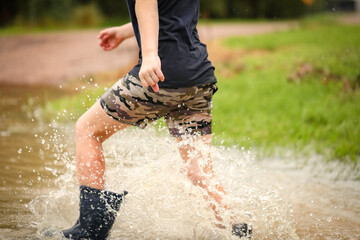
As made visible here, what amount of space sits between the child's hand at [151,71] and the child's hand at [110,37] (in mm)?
567

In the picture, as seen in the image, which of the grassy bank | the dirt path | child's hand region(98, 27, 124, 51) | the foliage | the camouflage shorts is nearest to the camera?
the camouflage shorts

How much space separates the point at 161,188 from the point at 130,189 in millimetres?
152

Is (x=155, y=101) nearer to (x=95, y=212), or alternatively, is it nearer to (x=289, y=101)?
(x=95, y=212)

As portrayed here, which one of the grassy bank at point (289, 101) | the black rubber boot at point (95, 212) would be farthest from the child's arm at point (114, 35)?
the black rubber boot at point (95, 212)

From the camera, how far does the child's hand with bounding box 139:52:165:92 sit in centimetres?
160

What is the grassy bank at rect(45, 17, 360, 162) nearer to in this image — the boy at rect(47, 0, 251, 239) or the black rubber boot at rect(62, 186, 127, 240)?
the boy at rect(47, 0, 251, 239)

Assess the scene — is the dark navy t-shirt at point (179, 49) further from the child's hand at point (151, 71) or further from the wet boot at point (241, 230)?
the wet boot at point (241, 230)

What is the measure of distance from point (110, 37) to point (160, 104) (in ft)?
2.00

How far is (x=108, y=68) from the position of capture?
8.52 metres

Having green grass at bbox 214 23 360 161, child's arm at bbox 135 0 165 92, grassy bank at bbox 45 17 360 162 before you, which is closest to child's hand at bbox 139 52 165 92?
child's arm at bbox 135 0 165 92

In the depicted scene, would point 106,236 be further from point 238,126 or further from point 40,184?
point 238,126

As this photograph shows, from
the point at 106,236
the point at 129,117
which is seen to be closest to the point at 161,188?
the point at 106,236

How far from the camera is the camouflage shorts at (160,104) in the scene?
1730 mm

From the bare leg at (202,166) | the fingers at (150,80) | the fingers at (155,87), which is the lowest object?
the bare leg at (202,166)
